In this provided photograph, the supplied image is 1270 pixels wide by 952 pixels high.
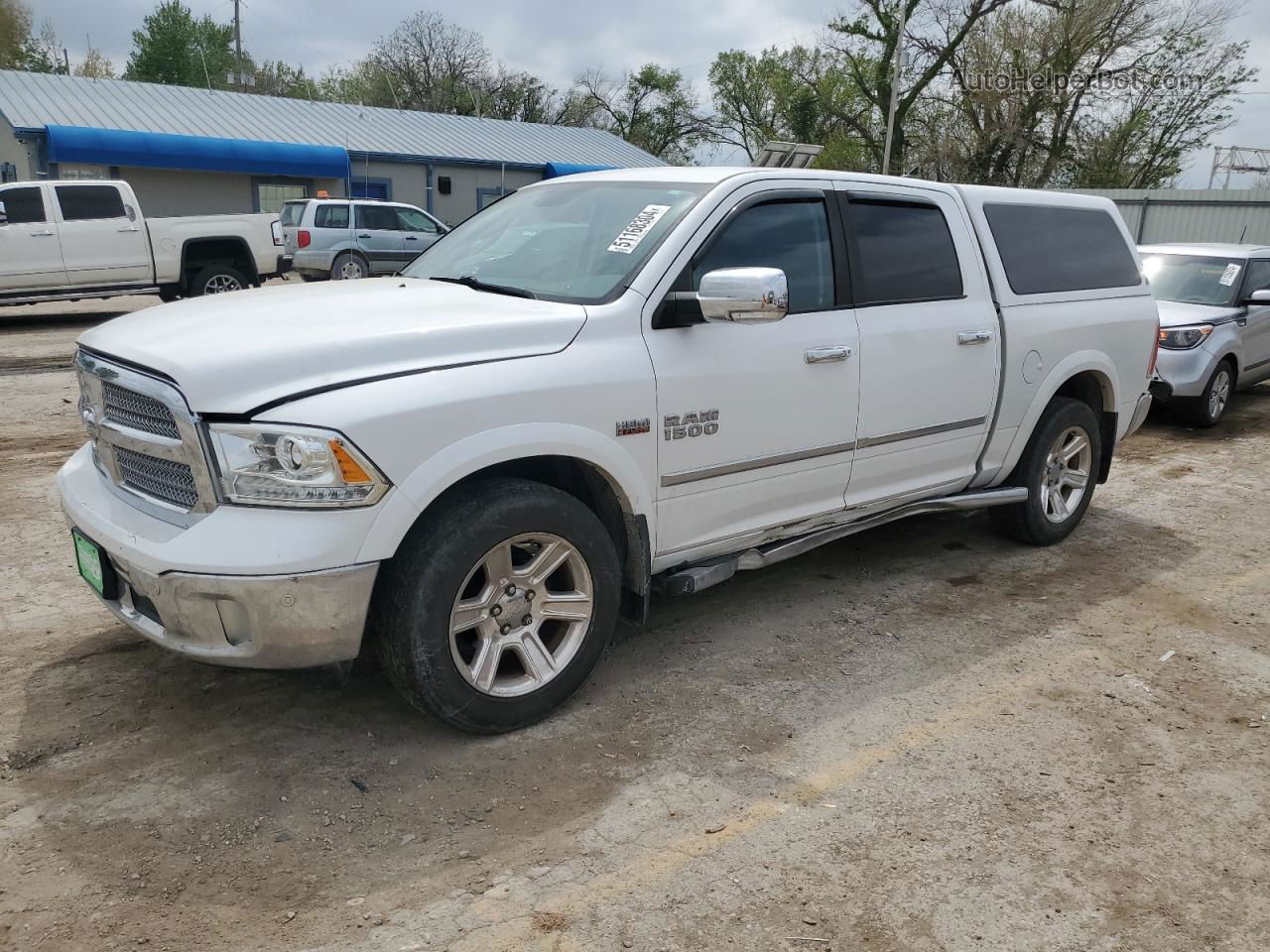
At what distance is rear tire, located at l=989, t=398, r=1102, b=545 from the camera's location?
5469 mm

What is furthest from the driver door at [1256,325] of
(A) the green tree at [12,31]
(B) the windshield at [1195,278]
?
(A) the green tree at [12,31]

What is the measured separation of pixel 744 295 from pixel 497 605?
1.34 m

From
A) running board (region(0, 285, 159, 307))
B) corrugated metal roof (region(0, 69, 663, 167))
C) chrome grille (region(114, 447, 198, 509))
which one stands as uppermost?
corrugated metal roof (region(0, 69, 663, 167))

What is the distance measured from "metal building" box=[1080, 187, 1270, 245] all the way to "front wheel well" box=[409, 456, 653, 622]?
787 inches

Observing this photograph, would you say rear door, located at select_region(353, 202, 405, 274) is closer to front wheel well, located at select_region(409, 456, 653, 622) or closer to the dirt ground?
the dirt ground

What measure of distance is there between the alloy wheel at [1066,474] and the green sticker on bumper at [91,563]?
4.60 meters

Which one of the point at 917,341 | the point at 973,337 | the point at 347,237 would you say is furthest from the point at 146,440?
the point at 347,237

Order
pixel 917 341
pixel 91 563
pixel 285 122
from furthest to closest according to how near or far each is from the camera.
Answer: pixel 285 122, pixel 917 341, pixel 91 563

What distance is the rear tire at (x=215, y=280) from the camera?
14797mm

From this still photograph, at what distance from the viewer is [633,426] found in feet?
11.6

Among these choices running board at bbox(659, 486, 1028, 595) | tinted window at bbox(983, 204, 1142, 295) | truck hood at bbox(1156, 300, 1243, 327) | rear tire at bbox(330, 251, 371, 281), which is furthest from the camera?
rear tire at bbox(330, 251, 371, 281)

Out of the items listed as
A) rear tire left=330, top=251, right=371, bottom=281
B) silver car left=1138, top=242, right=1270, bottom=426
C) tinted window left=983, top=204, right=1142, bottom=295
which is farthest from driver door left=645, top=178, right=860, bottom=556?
rear tire left=330, top=251, right=371, bottom=281

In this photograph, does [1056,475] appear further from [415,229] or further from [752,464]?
[415,229]

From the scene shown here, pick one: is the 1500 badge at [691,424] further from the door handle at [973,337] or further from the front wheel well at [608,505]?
the door handle at [973,337]
